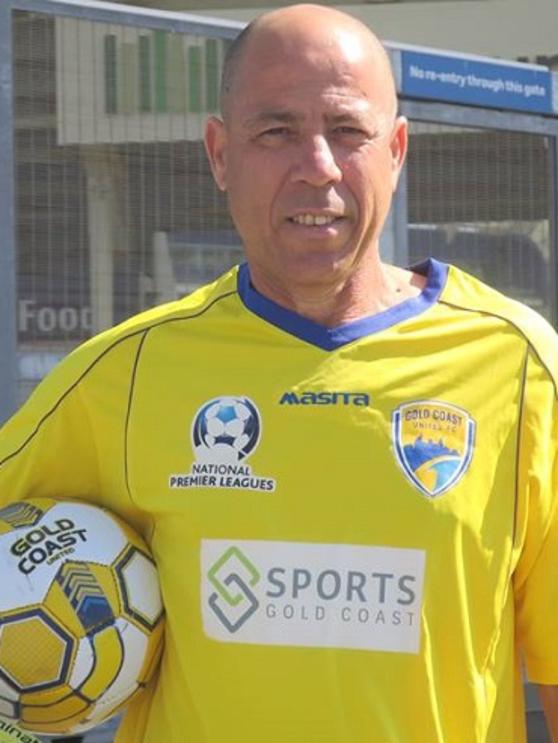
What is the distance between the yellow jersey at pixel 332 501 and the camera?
94.0 inches

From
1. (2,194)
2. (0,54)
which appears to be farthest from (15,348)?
(0,54)

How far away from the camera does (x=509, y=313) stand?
101 inches

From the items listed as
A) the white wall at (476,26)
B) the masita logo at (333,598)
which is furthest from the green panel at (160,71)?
the white wall at (476,26)

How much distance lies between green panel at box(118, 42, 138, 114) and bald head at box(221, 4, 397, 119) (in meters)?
2.57

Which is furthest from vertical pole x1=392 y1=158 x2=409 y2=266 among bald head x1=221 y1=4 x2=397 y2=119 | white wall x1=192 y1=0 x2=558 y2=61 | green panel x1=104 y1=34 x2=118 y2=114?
white wall x1=192 y1=0 x2=558 y2=61

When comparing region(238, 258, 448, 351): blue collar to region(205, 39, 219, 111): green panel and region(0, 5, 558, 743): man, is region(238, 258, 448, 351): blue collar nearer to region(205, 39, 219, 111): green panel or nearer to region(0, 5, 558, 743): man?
region(0, 5, 558, 743): man

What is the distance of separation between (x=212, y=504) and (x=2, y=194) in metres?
2.55

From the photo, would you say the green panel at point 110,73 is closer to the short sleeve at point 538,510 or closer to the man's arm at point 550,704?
the short sleeve at point 538,510

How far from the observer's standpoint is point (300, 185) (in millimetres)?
2408

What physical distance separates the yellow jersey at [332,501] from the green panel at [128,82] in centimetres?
256

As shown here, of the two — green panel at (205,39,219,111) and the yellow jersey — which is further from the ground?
green panel at (205,39,219,111)

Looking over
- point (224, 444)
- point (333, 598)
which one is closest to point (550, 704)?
point (333, 598)

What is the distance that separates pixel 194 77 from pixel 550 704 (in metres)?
3.09

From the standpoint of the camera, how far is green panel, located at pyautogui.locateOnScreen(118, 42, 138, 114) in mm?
5035
